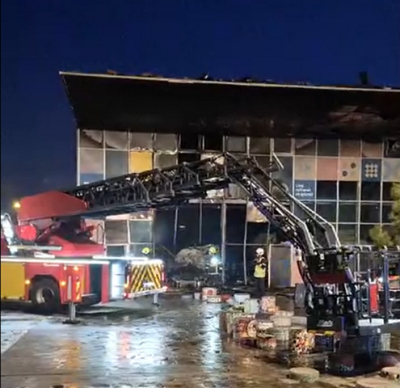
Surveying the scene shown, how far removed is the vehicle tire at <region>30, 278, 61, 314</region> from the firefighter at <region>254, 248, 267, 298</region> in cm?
71

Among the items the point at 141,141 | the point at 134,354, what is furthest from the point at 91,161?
the point at 134,354

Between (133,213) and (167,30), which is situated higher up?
(167,30)

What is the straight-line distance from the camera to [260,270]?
2.45m

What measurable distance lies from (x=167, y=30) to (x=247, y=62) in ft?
1.02

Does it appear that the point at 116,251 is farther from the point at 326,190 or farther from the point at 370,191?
the point at 370,191

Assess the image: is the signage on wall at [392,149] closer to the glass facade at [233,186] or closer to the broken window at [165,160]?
the glass facade at [233,186]

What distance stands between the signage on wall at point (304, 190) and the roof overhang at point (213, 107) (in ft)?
0.66

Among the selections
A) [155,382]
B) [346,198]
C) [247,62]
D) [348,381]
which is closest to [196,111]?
[247,62]

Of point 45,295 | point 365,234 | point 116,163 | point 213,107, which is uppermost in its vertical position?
point 213,107

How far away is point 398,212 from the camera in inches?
97.4

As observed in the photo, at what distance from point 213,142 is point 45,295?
2.67 ft

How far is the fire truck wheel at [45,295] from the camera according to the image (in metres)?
2.25

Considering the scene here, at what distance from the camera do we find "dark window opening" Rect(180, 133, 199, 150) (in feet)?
7.62

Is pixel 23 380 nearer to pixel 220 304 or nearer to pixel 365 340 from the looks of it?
pixel 220 304
